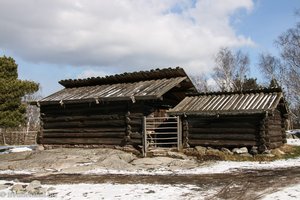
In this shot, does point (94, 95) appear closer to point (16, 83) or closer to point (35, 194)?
point (35, 194)

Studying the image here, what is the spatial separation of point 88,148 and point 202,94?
767 cm

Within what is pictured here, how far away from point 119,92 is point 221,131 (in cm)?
650

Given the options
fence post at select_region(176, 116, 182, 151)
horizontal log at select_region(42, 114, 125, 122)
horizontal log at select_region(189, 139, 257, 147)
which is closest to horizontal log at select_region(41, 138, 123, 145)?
horizontal log at select_region(42, 114, 125, 122)

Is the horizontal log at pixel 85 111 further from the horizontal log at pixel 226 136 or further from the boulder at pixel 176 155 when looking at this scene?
the horizontal log at pixel 226 136

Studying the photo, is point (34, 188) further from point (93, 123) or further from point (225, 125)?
point (225, 125)

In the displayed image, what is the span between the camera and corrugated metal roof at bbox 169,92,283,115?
20.0m

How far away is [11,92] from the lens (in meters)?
35.8

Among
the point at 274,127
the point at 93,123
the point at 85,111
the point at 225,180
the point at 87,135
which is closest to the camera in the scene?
the point at 225,180

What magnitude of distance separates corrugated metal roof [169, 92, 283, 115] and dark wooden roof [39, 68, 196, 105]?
4.97ft

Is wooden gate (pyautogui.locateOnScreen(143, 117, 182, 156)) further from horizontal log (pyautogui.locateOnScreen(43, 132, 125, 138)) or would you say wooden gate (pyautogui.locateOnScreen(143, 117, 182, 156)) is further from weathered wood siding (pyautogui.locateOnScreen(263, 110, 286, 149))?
weathered wood siding (pyautogui.locateOnScreen(263, 110, 286, 149))

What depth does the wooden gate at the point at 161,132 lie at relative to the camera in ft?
69.4

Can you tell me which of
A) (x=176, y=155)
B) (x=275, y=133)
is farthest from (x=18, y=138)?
(x=275, y=133)

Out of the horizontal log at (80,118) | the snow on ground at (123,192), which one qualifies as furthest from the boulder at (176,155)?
the snow on ground at (123,192)

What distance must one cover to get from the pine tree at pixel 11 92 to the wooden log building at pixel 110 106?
1079cm
